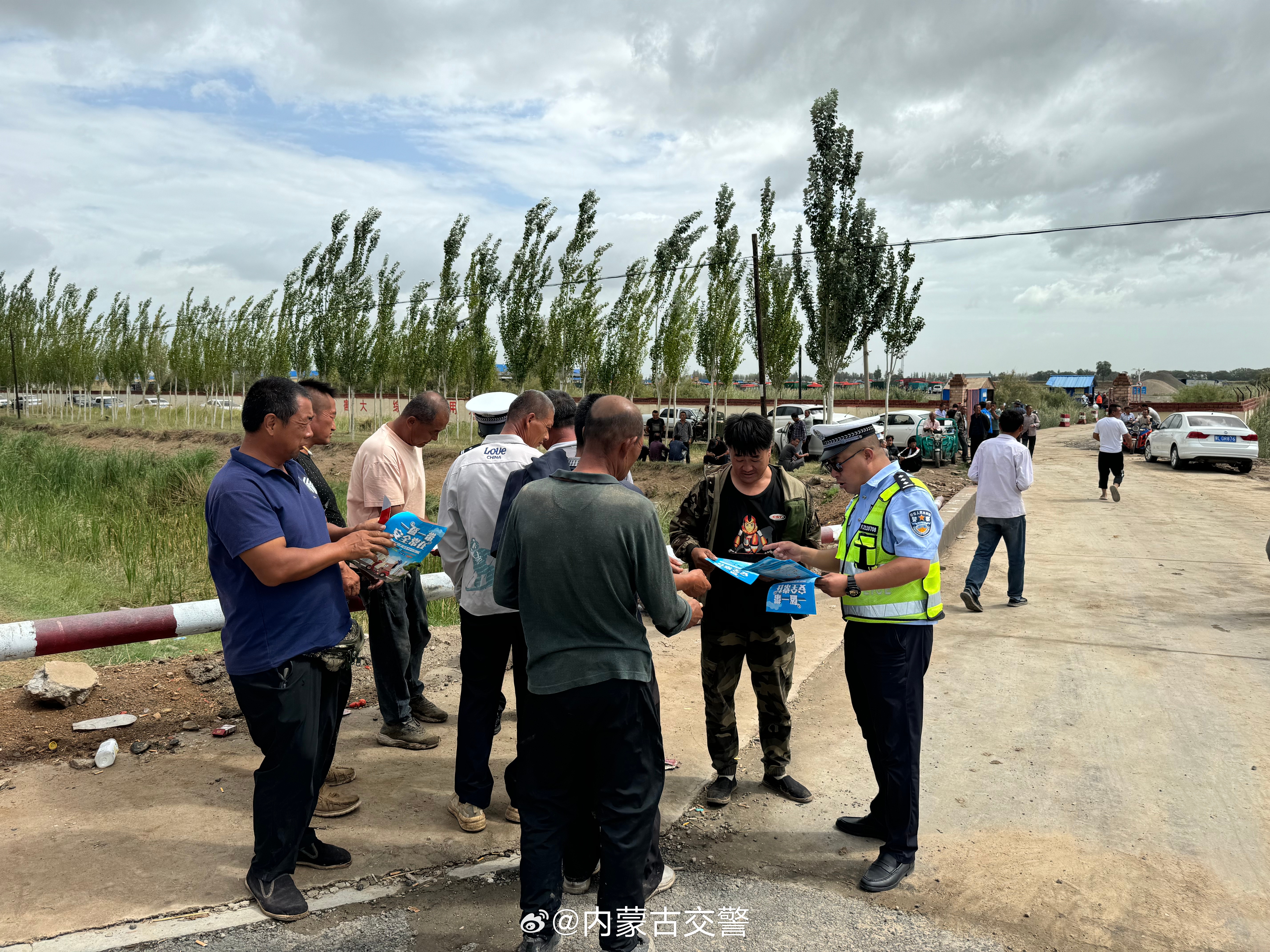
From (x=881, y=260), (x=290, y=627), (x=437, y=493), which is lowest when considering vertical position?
(x=437, y=493)

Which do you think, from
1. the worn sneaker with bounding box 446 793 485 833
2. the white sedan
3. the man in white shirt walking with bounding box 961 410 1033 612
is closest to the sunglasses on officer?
the worn sneaker with bounding box 446 793 485 833

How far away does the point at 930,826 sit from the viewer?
395 cm

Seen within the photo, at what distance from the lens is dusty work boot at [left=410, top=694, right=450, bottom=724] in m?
5.05

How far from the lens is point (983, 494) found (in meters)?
8.25

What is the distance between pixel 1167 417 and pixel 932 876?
23.8 m

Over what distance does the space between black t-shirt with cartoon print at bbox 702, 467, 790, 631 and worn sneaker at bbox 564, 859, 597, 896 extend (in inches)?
51.2

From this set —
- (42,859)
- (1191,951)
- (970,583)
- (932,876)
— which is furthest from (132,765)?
(970,583)

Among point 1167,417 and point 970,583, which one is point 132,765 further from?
point 1167,417

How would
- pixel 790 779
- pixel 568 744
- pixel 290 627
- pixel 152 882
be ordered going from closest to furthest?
pixel 568 744
pixel 290 627
pixel 152 882
pixel 790 779

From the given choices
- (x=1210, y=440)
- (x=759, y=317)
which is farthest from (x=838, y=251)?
(x=1210, y=440)

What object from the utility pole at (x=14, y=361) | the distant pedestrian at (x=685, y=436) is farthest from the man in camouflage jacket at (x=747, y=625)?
the utility pole at (x=14, y=361)

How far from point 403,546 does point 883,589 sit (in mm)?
1887

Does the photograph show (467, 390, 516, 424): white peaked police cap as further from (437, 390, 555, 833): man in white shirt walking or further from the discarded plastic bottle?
the discarded plastic bottle

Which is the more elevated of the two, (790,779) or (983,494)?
(983,494)
